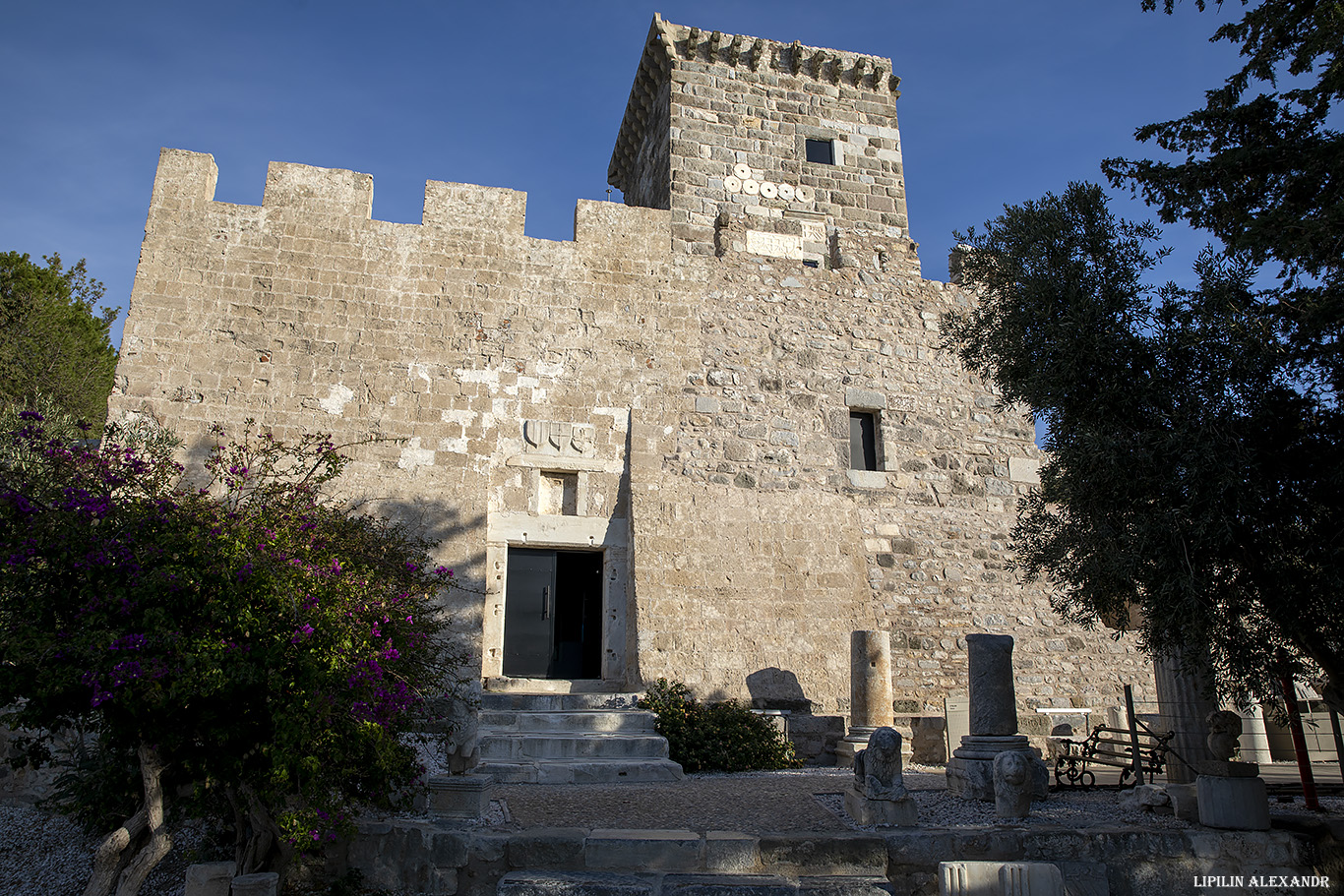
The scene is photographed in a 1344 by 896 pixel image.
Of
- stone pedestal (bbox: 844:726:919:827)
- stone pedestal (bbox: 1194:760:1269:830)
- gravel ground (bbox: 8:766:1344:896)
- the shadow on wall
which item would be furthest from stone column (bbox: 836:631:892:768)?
stone pedestal (bbox: 1194:760:1269:830)

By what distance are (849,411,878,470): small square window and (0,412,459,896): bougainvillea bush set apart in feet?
24.8

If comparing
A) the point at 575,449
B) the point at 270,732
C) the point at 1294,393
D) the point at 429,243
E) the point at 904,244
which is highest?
the point at 904,244

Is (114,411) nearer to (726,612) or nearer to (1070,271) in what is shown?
(726,612)

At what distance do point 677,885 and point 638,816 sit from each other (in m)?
1.07

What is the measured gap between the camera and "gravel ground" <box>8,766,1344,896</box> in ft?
18.0

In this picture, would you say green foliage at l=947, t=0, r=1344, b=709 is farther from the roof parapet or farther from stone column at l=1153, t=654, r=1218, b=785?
the roof parapet

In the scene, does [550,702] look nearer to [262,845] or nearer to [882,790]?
[262,845]

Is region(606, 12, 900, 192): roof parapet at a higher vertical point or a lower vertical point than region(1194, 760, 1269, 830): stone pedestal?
higher

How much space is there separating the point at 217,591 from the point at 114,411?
6316 millimetres

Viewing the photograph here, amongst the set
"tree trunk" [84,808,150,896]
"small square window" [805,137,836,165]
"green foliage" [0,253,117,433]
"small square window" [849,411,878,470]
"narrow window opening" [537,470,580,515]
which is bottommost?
"tree trunk" [84,808,150,896]

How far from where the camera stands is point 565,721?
8250 mm

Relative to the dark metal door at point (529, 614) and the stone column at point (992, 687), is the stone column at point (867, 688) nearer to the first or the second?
the stone column at point (992, 687)

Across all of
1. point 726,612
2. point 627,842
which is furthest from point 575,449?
point 627,842

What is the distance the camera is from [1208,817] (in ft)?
18.1
